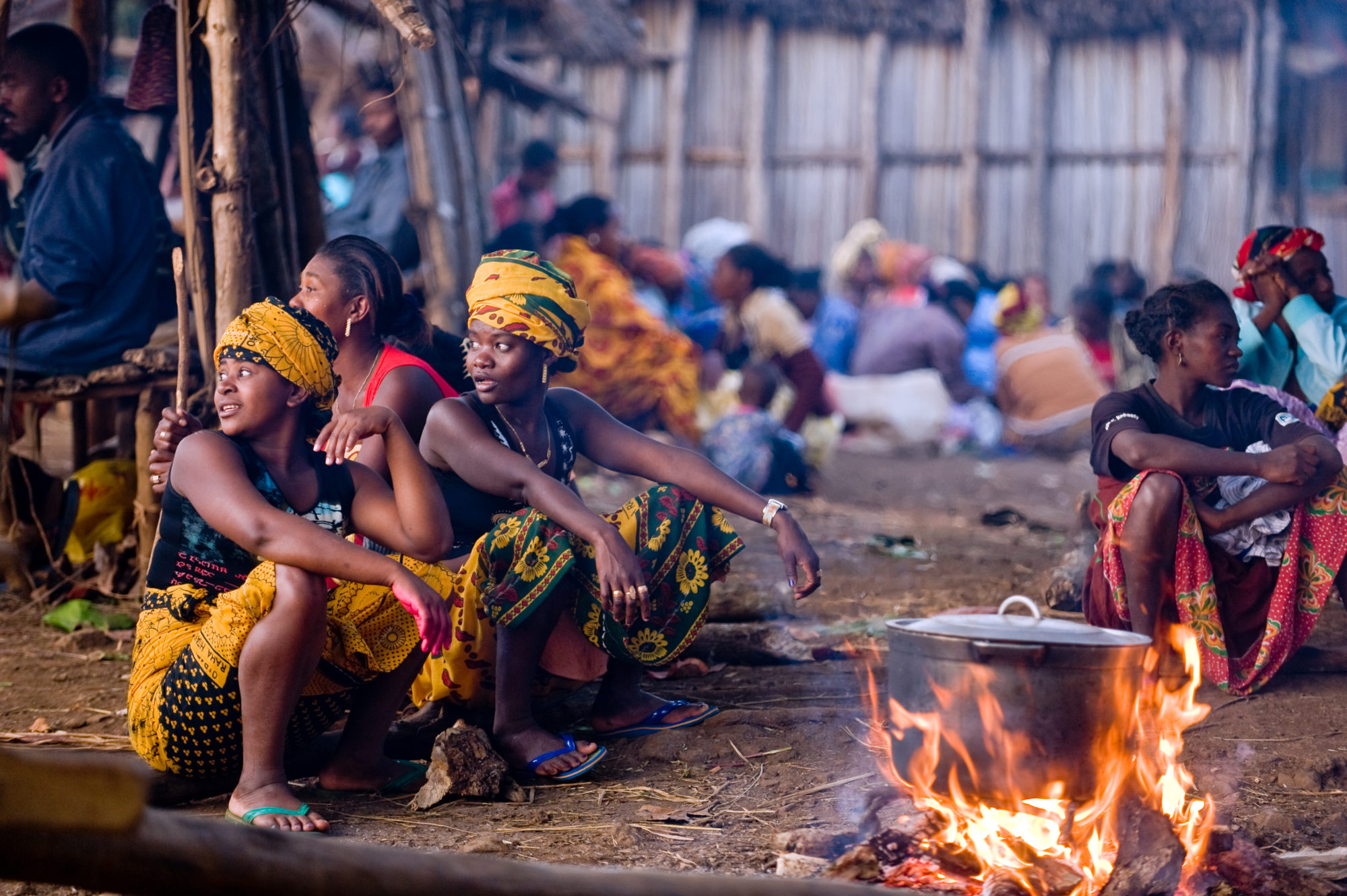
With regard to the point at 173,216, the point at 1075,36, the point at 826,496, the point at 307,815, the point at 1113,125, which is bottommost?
the point at 826,496

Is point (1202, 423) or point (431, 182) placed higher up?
point (431, 182)

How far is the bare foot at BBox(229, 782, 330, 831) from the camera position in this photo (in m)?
2.63

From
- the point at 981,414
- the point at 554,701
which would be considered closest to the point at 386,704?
the point at 554,701

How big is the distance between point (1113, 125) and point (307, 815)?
13047 millimetres

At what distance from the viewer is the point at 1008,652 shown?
8.16 feet

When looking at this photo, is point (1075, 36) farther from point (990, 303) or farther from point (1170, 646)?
point (1170, 646)

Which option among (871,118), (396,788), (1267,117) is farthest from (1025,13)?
(396,788)

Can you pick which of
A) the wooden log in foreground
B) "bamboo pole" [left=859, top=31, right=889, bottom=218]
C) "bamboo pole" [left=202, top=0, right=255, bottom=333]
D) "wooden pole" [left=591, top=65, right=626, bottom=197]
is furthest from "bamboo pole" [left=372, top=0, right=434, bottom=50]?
"bamboo pole" [left=859, top=31, right=889, bottom=218]

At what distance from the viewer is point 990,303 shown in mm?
12359

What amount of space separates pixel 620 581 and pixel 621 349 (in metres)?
5.21

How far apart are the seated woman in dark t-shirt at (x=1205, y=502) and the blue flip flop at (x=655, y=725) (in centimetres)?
130

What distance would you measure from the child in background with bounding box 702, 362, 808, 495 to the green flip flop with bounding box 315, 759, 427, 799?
4751 mm

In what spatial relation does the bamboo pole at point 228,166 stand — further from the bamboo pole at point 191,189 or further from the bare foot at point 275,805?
the bare foot at point 275,805

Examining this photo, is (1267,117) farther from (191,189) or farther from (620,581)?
(620,581)
